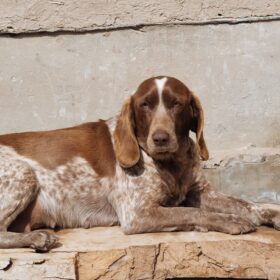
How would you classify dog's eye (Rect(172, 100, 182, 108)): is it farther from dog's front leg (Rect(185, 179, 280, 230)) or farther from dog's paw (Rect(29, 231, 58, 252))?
dog's paw (Rect(29, 231, 58, 252))

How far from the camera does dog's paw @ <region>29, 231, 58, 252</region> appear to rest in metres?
4.79

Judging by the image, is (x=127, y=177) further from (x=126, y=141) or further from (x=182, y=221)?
(x=182, y=221)

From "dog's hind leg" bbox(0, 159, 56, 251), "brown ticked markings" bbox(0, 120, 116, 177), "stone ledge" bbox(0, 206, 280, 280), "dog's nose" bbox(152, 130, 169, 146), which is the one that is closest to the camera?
"stone ledge" bbox(0, 206, 280, 280)

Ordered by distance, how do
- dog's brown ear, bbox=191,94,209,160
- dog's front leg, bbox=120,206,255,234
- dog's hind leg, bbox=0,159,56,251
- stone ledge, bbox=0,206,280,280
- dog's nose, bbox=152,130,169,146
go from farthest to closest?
1. dog's brown ear, bbox=191,94,209,160
2. dog's hind leg, bbox=0,159,56,251
3. dog's front leg, bbox=120,206,255,234
4. dog's nose, bbox=152,130,169,146
5. stone ledge, bbox=0,206,280,280

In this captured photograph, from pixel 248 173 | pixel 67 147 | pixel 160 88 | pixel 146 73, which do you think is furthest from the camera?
pixel 146 73

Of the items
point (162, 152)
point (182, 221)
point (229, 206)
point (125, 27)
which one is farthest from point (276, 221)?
point (125, 27)

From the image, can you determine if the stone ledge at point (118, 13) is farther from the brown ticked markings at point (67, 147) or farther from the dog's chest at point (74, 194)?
the dog's chest at point (74, 194)

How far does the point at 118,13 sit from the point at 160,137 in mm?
1568

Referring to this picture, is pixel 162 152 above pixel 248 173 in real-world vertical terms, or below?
above

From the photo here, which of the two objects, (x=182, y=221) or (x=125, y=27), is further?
(x=125, y=27)

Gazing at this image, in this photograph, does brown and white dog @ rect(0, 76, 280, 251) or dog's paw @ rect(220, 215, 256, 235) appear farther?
brown and white dog @ rect(0, 76, 280, 251)

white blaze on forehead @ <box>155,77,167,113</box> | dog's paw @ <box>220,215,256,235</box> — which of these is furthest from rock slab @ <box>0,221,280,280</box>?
white blaze on forehead @ <box>155,77,167,113</box>

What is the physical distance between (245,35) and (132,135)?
57.3 inches

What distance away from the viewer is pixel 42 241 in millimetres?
4797
